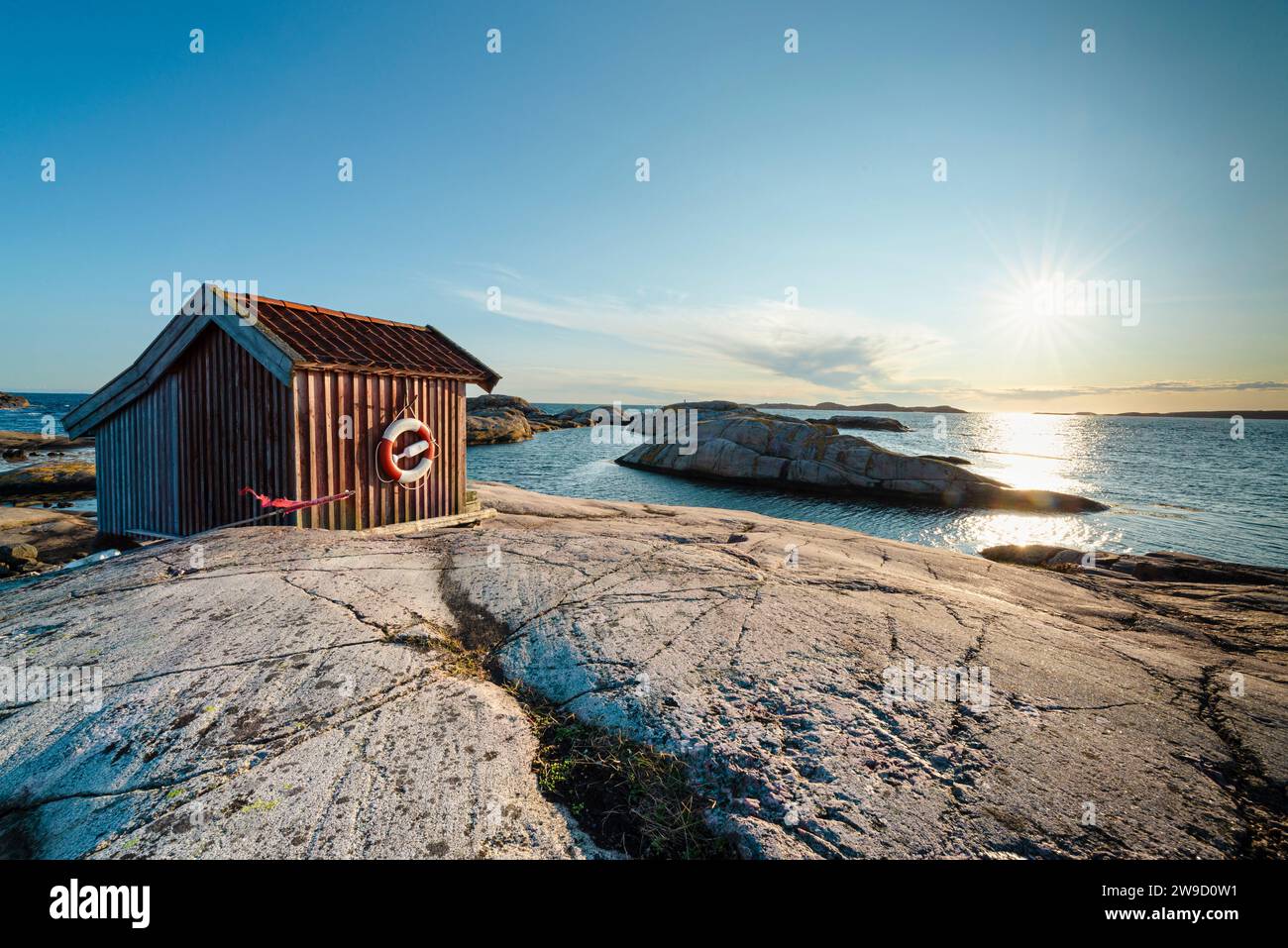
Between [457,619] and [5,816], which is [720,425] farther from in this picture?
[5,816]

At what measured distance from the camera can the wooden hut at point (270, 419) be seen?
870cm

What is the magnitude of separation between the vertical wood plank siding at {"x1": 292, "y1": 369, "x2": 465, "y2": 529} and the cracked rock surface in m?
2.09

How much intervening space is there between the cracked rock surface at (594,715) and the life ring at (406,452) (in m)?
3.01

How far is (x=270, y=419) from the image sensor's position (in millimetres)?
8711

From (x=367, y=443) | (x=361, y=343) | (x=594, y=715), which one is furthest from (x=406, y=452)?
(x=594, y=715)

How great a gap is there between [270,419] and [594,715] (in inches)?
314

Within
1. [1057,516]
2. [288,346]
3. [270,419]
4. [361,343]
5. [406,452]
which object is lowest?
[1057,516]

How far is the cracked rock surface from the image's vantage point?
2869 mm

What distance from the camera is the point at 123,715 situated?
3664mm

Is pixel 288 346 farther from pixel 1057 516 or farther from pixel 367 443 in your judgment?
pixel 1057 516

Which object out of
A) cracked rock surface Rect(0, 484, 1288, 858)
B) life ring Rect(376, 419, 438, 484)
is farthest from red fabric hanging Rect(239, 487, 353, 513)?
cracked rock surface Rect(0, 484, 1288, 858)
